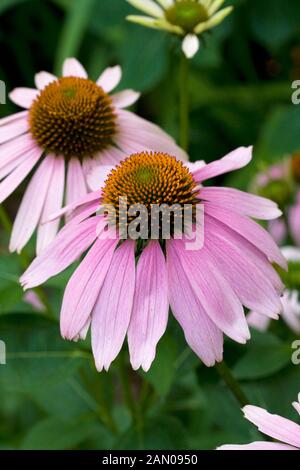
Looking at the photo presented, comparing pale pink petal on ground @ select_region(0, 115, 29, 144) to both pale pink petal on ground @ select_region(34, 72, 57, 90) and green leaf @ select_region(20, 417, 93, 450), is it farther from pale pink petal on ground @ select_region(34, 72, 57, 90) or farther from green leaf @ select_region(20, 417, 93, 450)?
green leaf @ select_region(20, 417, 93, 450)

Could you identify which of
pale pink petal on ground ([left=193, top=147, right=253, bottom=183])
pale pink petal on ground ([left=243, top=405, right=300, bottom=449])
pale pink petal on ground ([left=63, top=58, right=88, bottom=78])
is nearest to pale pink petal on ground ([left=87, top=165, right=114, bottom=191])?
pale pink petal on ground ([left=193, top=147, right=253, bottom=183])

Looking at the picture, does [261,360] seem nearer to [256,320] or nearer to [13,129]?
[256,320]

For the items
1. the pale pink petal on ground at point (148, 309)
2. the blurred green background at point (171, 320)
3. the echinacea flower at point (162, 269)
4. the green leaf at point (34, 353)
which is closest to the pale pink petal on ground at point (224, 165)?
the echinacea flower at point (162, 269)

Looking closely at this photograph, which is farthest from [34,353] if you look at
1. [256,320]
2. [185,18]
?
[185,18]

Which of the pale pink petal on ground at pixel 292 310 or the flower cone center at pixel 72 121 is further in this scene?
the pale pink petal on ground at pixel 292 310

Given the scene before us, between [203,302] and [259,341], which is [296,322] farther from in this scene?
[203,302]

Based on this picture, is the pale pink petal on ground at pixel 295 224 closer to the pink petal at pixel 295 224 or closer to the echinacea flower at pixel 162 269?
the pink petal at pixel 295 224
